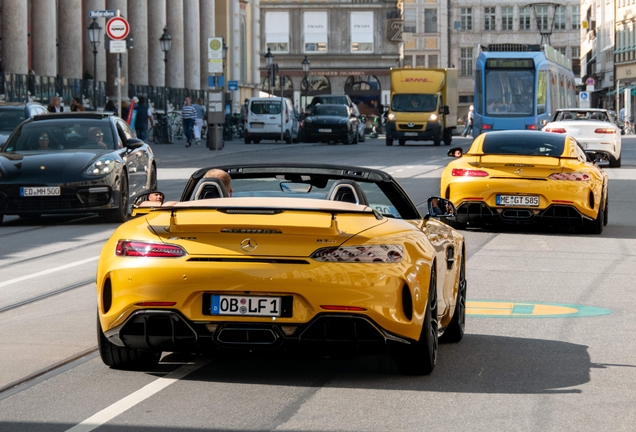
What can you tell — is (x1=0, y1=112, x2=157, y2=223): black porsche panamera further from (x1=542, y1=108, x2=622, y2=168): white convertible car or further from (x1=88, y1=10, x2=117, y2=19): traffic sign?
(x1=542, y1=108, x2=622, y2=168): white convertible car

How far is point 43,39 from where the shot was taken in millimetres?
49531

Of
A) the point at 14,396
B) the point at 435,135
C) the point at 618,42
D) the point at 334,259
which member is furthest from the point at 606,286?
the point at 618,42

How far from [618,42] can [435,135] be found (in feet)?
194

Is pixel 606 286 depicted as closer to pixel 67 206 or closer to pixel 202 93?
pixel 67 206

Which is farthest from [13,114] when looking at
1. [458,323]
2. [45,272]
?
[458,323]

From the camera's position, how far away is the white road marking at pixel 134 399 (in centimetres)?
598

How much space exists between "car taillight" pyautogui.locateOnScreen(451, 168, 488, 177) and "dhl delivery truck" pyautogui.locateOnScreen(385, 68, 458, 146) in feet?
123

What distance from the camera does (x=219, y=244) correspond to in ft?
22.1

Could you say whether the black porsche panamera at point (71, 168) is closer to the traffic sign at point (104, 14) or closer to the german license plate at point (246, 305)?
the german license plate at point (246, 305)

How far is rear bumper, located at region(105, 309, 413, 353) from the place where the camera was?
6.72m

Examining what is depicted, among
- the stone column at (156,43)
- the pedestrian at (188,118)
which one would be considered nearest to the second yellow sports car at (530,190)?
the pedestrian at (188,118)

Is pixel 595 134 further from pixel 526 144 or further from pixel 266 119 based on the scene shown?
pixel 266 119

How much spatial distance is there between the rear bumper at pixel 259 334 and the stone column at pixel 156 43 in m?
57.4

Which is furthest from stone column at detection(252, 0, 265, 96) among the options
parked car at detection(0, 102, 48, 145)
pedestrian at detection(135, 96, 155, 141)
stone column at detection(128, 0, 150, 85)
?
parked car at detection(0, 102, 48, 145)
